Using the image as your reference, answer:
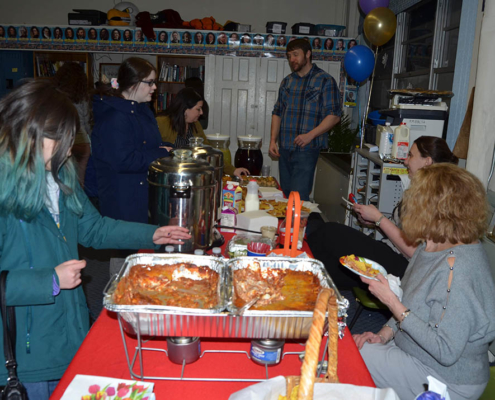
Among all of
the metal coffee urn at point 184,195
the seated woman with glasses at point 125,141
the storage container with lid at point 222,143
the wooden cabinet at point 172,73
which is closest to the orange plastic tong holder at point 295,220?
the metal coffee urn at point 184,195

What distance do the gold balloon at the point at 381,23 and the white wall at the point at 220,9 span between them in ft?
7.83

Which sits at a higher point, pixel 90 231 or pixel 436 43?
pixel 436 43

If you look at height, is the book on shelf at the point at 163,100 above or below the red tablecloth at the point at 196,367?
above

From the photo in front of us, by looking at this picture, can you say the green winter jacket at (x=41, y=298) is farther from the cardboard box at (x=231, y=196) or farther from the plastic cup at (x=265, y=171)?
the plastic cup at (x=265, y=171)

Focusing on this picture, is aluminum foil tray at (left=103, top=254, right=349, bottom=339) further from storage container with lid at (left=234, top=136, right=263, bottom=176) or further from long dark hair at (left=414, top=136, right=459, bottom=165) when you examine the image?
storage container with lid at (left=234, top=136, right=263, bottom=176)

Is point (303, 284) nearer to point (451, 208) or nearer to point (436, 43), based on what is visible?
point (451, 208)

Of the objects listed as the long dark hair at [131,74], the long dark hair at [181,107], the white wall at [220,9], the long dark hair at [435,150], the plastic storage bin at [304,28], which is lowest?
the long dark hair at [435,150]

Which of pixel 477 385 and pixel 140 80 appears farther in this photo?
pixel 140 80

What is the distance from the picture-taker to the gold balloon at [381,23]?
14.5 feet

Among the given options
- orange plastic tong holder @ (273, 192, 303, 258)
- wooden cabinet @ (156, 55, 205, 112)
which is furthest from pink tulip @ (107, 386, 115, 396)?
wooden cabinet @ (156, 55, 205, 112)

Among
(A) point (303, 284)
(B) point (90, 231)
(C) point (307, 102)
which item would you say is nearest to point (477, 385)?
(A) point (303, 284)

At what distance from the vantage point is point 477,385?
1.42 m

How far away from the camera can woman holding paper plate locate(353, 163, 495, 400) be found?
1340 mm

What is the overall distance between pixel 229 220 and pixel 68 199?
992mm
